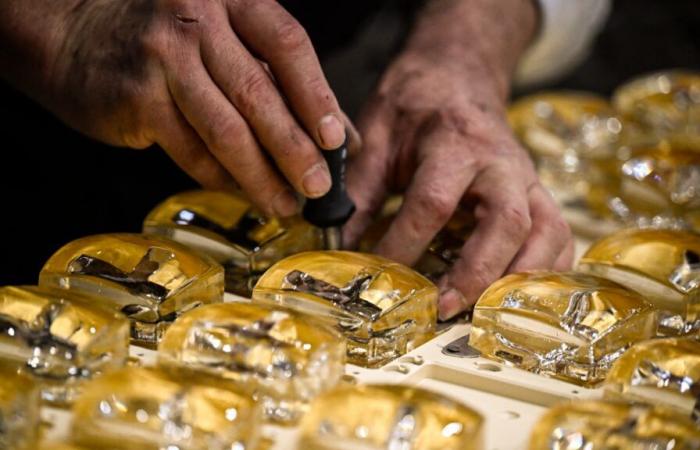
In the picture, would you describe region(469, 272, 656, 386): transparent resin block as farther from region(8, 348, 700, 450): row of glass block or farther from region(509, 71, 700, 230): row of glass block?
region(509, 71, 700, 230): row of glass block

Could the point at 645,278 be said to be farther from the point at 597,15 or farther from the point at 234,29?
the point at 597,15

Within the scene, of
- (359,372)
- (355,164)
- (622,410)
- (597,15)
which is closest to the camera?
(622,410)

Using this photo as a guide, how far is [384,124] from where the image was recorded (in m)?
0.93

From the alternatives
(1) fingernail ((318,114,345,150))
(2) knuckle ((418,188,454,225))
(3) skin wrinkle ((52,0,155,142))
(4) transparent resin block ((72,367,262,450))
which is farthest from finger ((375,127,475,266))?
(4) transparent resin block ((72,367,262,450))

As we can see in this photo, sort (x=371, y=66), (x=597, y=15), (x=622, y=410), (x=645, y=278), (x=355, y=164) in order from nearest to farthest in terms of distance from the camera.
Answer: (x=622, y=410), (x=645, y=278), (x=355, y=164), (x=597, y=15), (x=371, y=66)

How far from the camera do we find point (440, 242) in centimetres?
82

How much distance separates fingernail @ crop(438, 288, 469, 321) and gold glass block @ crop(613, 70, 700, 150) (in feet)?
1.61

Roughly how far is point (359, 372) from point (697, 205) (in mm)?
442

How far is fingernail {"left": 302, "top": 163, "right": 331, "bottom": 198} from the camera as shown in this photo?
0.73 meters

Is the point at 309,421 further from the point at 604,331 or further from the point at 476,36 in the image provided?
the point at 476,36

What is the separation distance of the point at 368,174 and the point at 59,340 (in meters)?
0.39

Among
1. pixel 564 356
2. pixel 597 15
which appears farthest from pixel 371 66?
pixel 564 356

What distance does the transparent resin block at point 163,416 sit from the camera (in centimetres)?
48

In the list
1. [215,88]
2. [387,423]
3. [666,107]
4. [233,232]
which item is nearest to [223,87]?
[215,88]
